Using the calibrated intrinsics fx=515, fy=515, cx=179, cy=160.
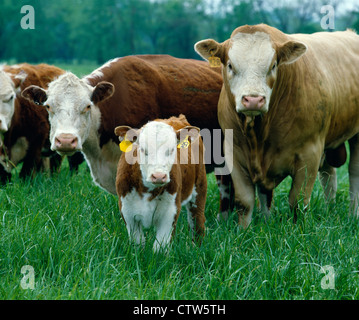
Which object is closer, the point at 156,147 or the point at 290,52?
the point at 156,147

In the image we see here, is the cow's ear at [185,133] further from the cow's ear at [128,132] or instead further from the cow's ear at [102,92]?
the cow's ear at [102,92]

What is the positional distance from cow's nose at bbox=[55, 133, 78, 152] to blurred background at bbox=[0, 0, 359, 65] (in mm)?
16281

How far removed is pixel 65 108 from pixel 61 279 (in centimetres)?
200

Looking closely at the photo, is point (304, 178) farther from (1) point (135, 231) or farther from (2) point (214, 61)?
(1) point (135, 231)

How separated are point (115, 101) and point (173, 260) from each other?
7.53 feet

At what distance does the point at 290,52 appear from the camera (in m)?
4.64

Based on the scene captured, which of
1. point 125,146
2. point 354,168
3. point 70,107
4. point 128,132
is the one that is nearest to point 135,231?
point 125,146

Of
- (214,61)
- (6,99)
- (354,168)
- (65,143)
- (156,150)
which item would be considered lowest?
(354,168)

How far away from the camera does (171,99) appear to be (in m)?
6.00

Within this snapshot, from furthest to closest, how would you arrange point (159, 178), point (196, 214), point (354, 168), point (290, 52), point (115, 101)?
point (354, 168) → point (115, 101) → point (196, 214) → point (290, 52) → point (159, 178)

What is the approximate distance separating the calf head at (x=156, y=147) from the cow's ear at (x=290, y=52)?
43.3 inches

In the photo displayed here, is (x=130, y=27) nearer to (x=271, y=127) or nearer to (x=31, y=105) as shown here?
(x=31, y=105)

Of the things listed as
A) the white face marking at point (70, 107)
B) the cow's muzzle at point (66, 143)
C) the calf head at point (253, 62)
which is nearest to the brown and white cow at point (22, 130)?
the white face marking at point (70, 107)

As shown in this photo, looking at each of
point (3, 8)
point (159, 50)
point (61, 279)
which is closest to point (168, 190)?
point (61, 279)
